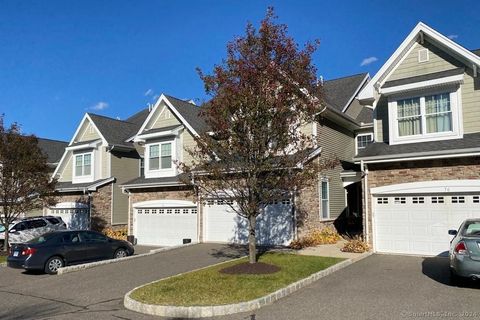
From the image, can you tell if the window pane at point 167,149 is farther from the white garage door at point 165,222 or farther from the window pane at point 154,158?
the white garage door at point 165,222

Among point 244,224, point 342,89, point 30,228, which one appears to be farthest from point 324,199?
point 30,228

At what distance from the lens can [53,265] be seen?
15.6 metres

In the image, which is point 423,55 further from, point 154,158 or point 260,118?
point 154,158

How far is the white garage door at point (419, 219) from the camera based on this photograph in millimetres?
15070

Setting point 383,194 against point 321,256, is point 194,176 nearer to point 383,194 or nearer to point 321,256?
point 321,256

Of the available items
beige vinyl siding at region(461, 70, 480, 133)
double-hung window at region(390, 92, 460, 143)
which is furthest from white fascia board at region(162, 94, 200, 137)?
beige vinyl siding at region(461, 70, 480, 133)

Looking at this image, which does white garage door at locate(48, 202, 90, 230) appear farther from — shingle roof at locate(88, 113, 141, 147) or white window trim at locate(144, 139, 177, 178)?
white window trim at locate(144, 139, 177, 178)

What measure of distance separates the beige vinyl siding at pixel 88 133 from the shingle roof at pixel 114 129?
51cm

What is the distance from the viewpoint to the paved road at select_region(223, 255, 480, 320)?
28.1 ft

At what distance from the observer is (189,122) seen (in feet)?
80.8

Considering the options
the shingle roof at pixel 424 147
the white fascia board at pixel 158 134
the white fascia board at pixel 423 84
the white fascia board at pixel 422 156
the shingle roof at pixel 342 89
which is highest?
the shingle roof at pixel 342 89

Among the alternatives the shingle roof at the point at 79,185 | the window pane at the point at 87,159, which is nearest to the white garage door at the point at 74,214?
the shingle roof at the point at 79,185

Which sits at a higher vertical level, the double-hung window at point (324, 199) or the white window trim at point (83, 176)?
the white window trim at point (83, 176)

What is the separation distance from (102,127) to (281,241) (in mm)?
15741
